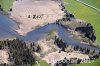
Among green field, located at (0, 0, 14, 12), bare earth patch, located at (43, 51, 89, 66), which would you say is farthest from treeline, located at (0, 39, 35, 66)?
green field, located at (0, 0, 14, 12)

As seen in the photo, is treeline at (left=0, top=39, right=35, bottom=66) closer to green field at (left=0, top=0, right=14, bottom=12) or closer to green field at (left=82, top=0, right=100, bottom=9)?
green field at (left=0, top=0, right=14, bottom=12)

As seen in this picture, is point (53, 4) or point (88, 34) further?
point (53, 4)

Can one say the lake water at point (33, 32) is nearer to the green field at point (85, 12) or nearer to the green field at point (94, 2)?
the green field at point (85, 12)

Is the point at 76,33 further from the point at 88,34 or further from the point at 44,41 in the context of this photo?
the point at 44,41

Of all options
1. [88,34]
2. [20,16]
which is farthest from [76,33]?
[20,16]

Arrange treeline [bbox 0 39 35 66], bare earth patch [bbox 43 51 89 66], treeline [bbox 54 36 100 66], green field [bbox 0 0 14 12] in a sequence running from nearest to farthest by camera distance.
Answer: treeline [bbox 0 39 35 66]
bare earth patch [bbox 43 51 89 66]
treeline [bbox 54 36 100 66]
green field [bbox 0 0 14 12]

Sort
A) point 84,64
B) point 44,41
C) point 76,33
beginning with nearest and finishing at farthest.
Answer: point 84,64, point 44,41, point 76,33

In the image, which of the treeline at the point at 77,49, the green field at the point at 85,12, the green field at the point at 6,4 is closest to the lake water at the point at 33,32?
the treeline at the point at 77,49

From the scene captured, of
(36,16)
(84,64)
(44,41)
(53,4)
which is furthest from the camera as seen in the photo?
(53,4)
